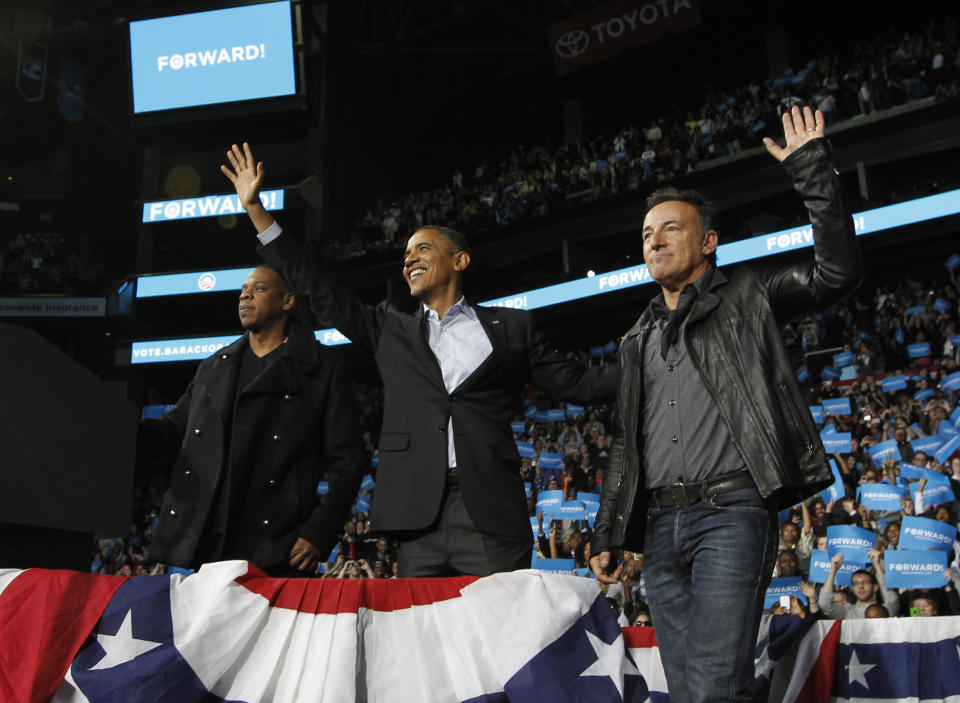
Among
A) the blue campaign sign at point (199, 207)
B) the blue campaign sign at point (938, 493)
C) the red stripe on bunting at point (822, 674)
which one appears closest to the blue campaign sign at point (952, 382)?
the blue campaign sign at point (938, 493)

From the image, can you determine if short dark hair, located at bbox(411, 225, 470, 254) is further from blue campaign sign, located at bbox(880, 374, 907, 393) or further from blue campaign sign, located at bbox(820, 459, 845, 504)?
blue campaign sign, located at bbox(880, 374, 907, 393)

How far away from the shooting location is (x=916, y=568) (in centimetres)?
629

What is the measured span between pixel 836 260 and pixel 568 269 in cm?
→ 1735

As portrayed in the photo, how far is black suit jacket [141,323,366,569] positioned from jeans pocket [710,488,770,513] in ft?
4.68

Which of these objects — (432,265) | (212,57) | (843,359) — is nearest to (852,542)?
(432,265)

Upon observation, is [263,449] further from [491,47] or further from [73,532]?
[491,47]

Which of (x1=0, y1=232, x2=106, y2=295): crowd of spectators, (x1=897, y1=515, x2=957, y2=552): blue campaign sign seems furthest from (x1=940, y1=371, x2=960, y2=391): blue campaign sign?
(x1=0, y1=232, x2=106, y2=295): crowd of spectators

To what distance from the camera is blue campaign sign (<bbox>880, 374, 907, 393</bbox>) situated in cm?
1162

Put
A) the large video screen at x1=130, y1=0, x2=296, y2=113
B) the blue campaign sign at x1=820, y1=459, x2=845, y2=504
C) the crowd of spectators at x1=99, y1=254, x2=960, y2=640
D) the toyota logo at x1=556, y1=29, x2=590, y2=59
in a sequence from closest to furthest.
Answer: the crowd of spectators at x1=99, y1=254, x2=960, y2=640, the blue campaign sign at x1=820, y1=459, x2=845, y2=504, the toyota logo at x1=556, y1=29, x2=590, y2=59, the large video screen at x1=130, y1=0, x2=296, y2=113

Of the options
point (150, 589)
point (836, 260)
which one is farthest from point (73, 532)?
point (836, 260)

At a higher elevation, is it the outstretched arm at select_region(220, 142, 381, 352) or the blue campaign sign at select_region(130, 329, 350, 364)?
the blue campaign sign at select_region(130, 329, 350, 364)

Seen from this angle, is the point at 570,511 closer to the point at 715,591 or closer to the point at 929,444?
the point at 929,444

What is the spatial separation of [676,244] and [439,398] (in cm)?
93

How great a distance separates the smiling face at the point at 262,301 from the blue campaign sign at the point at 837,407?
8.85m
